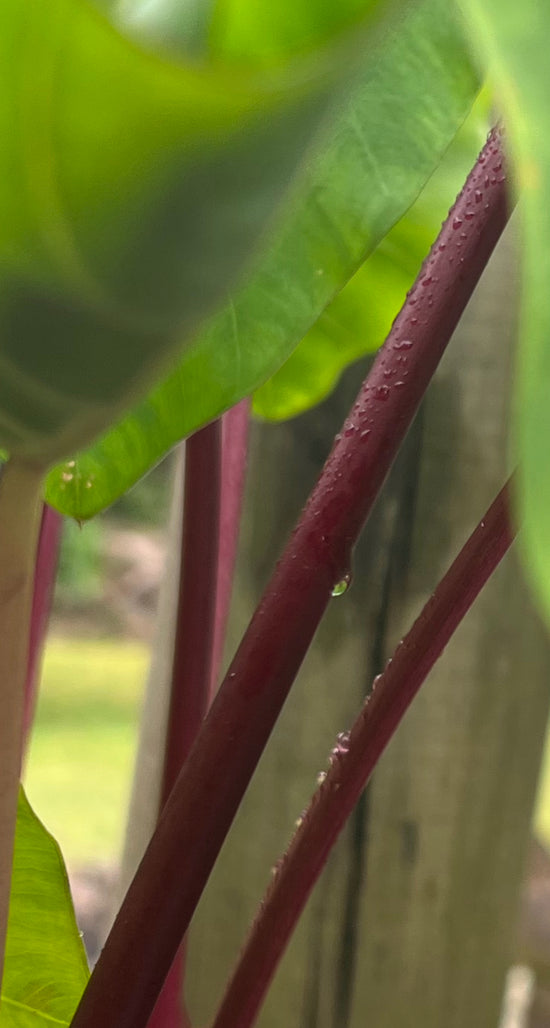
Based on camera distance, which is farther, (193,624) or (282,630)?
(193,624)

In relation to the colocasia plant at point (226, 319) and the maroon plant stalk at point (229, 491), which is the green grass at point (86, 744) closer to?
the maroon plant stalk at point (229, 491)

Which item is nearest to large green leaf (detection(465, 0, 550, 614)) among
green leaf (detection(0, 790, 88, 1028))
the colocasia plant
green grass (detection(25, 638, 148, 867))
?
the colocasia plant

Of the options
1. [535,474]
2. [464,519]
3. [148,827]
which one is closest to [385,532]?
[464,519]

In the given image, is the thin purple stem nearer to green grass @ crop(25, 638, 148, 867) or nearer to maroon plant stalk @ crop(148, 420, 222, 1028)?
maroon plant stalk @ crop(148, 420, 222, 1028)

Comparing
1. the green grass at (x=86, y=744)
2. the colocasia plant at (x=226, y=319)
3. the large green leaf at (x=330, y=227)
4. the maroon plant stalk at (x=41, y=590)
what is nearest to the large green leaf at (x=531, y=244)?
the colocasia plant at (x=226, y=319)

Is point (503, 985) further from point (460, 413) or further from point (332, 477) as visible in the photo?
point (332, 477)

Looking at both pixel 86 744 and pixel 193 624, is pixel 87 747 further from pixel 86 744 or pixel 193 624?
pixel 193 624

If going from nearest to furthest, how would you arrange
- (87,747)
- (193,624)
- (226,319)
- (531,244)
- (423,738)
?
(531,244) < (226,319) < (193,624) < (423,738) < (87,747)

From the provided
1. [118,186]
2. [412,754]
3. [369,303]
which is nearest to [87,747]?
[412,754]
